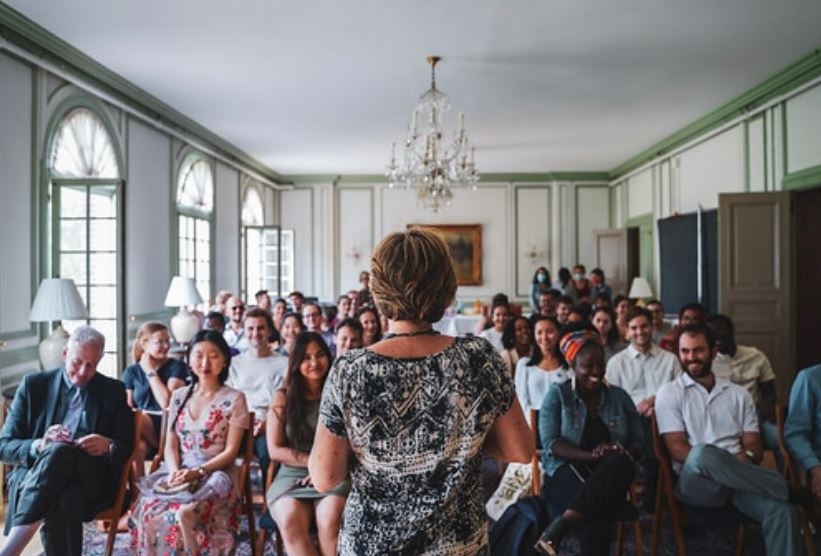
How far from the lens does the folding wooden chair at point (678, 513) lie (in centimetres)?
266

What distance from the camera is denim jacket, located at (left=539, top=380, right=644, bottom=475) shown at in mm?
2873

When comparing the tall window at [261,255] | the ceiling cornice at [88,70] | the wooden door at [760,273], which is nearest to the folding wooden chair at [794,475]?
the wooden door at [760,273]

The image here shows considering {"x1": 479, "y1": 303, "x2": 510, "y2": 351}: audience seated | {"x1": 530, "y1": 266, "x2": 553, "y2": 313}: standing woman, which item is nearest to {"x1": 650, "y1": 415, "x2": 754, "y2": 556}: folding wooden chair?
{"x1": 479, "y1": 303, "x2": 510, "y2": 351}: audience seated

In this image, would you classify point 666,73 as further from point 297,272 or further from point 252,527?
point 297,272

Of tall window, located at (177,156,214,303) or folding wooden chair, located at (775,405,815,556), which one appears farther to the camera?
tall window, located at (177,156,214,303)

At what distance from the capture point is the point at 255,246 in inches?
403

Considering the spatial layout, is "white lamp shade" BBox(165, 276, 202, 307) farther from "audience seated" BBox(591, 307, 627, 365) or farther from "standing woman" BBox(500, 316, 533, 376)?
"audience seated" BBox(591, 307, 627, 365)

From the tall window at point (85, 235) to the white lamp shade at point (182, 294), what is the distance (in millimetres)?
1222

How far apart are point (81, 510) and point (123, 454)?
10.8 inches

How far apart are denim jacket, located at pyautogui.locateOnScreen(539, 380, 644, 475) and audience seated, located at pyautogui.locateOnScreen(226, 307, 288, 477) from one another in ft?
6.01

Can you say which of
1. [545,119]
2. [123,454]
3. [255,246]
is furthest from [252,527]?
[255,246]

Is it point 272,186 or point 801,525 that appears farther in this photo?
point 272,186

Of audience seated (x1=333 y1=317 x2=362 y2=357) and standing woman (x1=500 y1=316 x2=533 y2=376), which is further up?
audience seated (x1=333 y1=317 x2=362 y2=357)

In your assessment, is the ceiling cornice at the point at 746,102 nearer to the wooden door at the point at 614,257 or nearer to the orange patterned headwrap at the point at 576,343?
the wooden door at the point at 614,257
